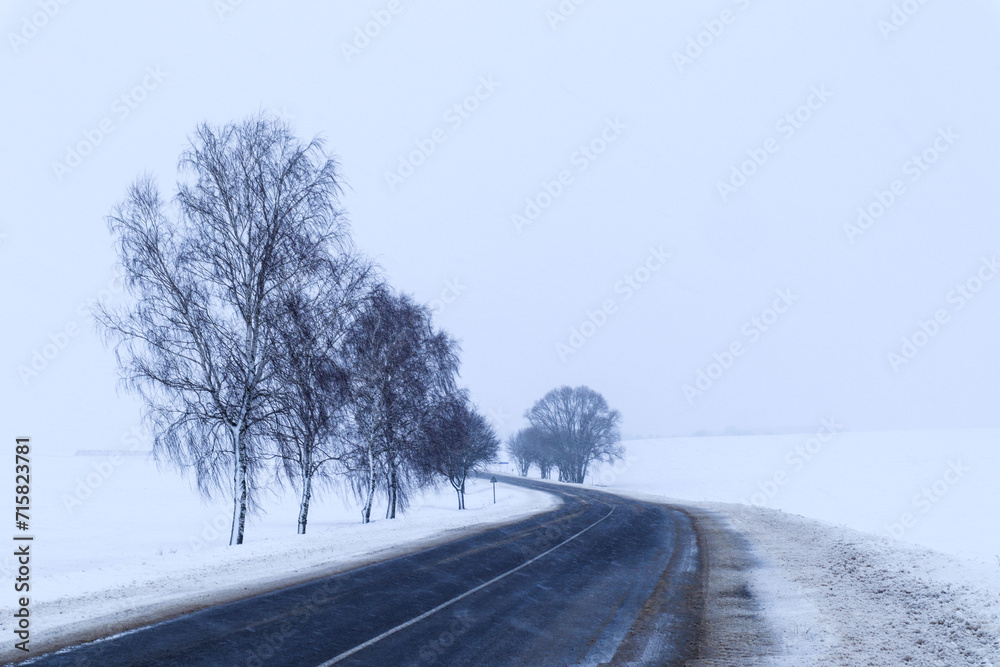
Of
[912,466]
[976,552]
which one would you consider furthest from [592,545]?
[912,466]

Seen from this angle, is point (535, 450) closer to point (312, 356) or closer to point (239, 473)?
point (239, 473)

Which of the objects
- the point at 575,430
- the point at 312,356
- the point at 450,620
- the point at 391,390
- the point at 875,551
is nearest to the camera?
the point at 450,620

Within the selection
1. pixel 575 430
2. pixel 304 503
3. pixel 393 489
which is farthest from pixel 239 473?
pixel 575 430

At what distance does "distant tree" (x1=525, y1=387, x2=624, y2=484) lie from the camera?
250ft

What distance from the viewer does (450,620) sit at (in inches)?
332

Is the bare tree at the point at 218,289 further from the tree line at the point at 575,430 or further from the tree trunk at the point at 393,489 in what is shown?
the tree line at the point at 575,430

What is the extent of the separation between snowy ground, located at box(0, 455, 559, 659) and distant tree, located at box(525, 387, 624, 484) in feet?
125

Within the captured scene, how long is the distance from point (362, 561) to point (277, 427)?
17.3 feet

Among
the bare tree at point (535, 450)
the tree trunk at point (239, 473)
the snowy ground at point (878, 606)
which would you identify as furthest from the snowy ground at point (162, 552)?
the bare tree at point (535, 450)

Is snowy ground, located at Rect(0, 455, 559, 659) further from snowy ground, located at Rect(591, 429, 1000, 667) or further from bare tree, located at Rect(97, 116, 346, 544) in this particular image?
snowy ground, located at Rect(591, 429, 1000, 667)

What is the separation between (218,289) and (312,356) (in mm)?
3087

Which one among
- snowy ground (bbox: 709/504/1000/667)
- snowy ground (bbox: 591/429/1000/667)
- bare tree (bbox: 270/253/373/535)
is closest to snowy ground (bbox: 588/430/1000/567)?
snowy ground (bbox: 591/429/1000/667)

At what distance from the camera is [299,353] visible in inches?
617

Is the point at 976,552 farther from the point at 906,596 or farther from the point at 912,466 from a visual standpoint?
the point at 912,466
